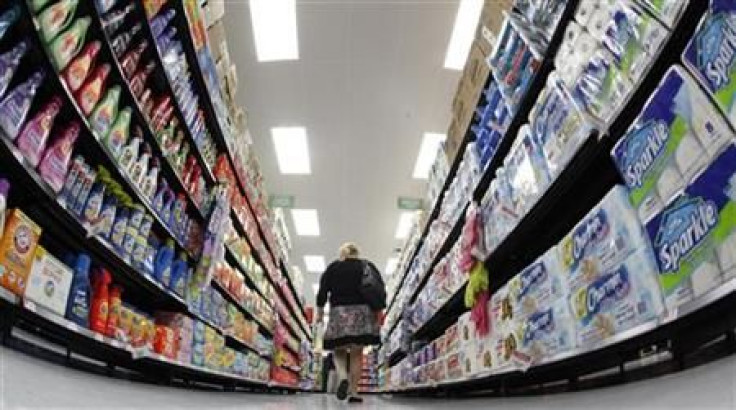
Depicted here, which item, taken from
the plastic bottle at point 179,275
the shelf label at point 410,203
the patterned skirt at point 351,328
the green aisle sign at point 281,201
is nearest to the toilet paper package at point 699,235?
the plastic bottle at point 179,275

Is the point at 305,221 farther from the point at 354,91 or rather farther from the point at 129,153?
the point at 129,153

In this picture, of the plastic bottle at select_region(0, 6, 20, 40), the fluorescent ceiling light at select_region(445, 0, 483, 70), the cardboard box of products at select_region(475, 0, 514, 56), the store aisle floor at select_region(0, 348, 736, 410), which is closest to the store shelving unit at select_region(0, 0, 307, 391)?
the plastic bottle at select_region(0, 6, 20, 40)

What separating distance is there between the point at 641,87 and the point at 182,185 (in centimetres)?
228

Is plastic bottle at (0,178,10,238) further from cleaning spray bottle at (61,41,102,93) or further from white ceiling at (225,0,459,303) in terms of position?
white ceiling at (225,0,459,303)

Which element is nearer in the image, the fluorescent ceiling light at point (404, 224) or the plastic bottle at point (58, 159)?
the plastic bottle at point (58, 159)

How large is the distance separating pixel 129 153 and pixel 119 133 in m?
0.13

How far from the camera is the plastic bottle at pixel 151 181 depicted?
94.2 inches

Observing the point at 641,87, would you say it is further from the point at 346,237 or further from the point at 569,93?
the point at 346,237

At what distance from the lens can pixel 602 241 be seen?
1374mm

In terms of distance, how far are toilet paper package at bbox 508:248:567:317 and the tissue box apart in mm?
1641

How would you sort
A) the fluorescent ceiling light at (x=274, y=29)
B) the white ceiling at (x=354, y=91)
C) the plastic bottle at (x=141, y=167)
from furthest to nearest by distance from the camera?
the white ceiling at (x=354, y=91)
the fluorescent ceiling light at (x=274, y=29)
the plastic bottle at (x=141, y=167)

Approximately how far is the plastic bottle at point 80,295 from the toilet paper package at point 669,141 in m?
1.87

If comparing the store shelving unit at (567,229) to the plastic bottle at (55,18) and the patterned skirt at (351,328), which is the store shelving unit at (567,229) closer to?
the plastic bottle at (55,18)

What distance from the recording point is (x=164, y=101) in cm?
253
